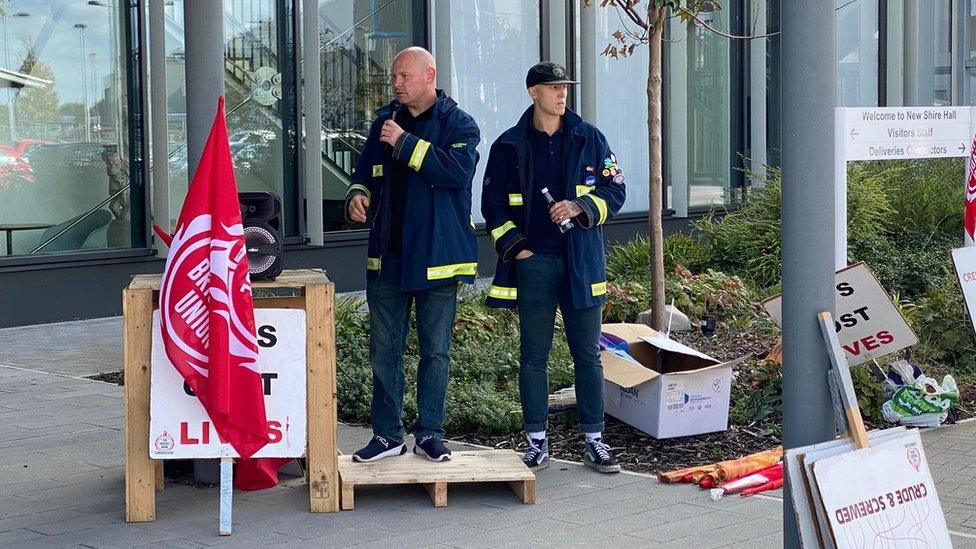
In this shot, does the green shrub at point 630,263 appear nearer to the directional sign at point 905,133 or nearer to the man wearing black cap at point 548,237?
the directional sign at point 905,133

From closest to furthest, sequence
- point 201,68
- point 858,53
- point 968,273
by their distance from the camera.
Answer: point 201,68 → point 968,273 → point 858,53

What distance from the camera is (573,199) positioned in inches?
248

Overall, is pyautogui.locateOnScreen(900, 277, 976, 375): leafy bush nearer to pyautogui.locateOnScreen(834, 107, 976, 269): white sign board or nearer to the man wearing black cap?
pyautogui.locateOnScreen(834, 107, 976, 269): white sign board

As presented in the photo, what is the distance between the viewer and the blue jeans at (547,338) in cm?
637

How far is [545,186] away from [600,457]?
1334 millimetres

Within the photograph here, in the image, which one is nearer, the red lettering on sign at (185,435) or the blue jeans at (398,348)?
the red lettering on sign at (185,435)

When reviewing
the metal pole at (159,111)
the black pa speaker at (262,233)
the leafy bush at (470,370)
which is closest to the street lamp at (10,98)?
the metal pole at (159,111)

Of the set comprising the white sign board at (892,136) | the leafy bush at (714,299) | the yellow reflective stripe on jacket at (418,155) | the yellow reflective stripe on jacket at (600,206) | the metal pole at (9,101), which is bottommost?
the leafy bush at (714,299)

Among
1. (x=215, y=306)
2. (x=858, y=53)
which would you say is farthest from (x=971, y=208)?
(x=858, y=53)

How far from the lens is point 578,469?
649cm

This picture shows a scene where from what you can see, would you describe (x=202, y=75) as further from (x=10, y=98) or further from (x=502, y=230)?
(x=10, y=98)

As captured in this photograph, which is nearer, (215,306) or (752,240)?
(215,306)

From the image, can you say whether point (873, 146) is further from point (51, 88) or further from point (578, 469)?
point (51, 88)

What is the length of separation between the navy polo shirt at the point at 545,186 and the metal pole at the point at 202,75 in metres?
1.54
